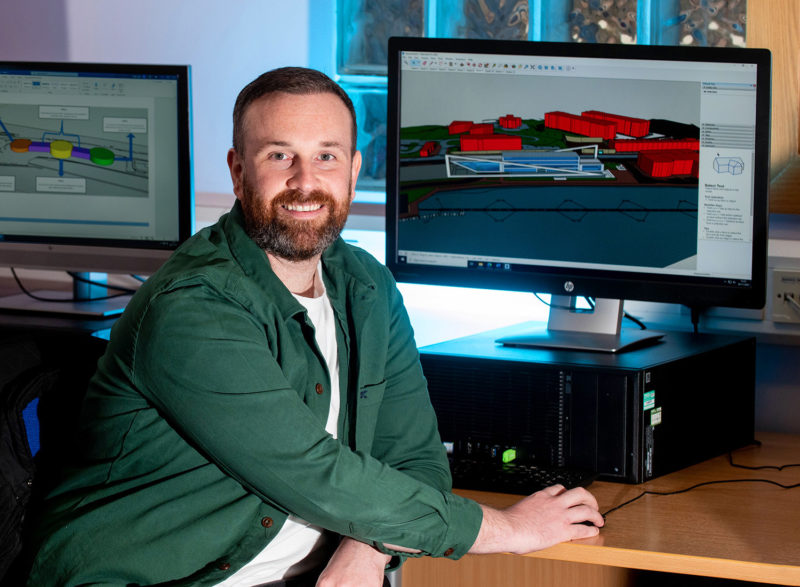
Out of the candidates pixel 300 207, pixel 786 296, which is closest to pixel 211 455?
pixel 300 207

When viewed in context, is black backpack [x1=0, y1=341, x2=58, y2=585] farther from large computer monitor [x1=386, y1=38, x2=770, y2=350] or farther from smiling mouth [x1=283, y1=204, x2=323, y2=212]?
large computer monitor [x1=386, y1=38, x2=770, y2=350]

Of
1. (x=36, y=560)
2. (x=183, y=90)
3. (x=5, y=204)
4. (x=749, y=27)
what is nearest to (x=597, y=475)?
(x=36, y=560)

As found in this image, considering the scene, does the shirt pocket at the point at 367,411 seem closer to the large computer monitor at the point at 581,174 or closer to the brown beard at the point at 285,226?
the brown beard at the point at 285,226

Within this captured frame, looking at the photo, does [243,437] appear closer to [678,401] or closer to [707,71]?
[678,401]

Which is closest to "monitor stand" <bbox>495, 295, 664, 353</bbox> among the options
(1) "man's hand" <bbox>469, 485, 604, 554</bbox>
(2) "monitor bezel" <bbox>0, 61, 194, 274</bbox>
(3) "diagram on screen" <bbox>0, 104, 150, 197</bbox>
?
(1) "man's hand" <bbox>469, 485, 604, 554</bbox>

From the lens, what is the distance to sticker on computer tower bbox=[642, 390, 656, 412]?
1.41 m

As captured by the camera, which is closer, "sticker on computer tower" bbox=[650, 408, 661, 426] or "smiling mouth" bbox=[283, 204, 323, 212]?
"smiling mouth" bbox=[283, 204, 323, 212]

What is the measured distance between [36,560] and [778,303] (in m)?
1.29

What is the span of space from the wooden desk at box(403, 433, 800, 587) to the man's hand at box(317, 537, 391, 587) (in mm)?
206

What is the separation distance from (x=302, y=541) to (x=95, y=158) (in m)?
1.00

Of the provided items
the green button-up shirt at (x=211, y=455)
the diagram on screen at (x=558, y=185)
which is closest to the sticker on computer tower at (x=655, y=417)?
the diagram on screen at (x=558, y=185)

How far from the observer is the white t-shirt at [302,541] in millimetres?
1248

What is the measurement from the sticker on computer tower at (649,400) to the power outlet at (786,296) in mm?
459

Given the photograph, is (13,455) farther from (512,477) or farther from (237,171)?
(512,477)
